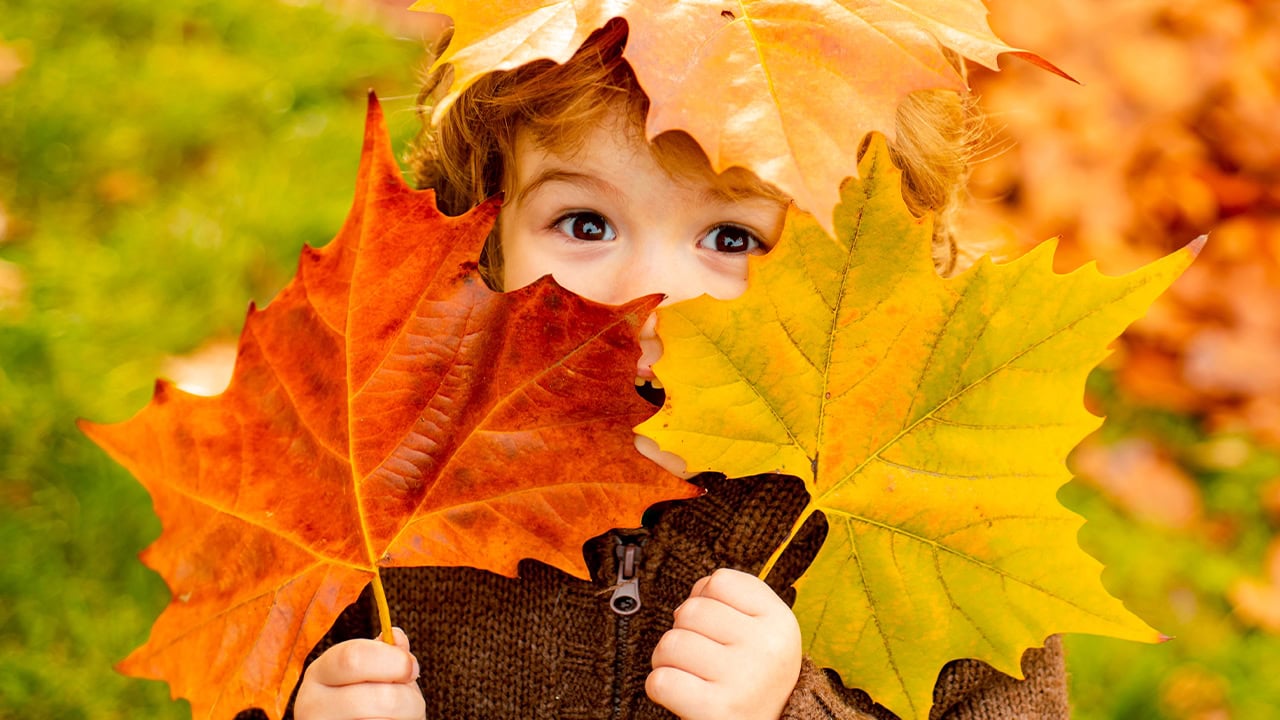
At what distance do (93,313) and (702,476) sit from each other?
1.12 m

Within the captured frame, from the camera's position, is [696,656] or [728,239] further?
[728,239]

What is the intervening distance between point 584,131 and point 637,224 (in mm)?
91

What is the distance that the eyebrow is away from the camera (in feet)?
3.25

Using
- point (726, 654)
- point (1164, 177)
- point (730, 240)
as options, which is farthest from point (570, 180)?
point (1164, 177)

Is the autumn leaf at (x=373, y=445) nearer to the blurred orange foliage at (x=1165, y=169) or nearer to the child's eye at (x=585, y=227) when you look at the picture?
the child's eye at (x=585, y=227)

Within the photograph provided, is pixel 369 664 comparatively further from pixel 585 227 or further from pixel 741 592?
pixel 585 227

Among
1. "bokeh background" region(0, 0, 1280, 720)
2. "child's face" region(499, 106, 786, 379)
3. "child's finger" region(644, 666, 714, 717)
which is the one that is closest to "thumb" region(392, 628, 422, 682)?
"child's finger" region(644, 666, 714, 717)

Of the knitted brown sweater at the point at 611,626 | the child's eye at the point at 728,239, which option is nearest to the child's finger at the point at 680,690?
the knitted brown sweater at the point at 611,626

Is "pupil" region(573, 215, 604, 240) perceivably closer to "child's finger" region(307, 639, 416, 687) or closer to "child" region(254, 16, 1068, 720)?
"child" region(254, 16, 1068, 720)

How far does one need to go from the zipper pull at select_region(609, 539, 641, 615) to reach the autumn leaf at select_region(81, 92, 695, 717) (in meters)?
0.26

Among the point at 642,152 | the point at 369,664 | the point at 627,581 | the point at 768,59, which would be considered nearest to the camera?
the point at 768,59

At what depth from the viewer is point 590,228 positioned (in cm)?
104

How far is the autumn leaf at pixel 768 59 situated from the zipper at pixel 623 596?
0.48 metres

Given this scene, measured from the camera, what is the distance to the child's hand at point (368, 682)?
0.87 meters
